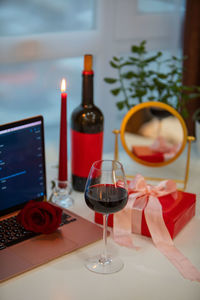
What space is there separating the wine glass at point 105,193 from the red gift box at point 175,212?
0.16 meters

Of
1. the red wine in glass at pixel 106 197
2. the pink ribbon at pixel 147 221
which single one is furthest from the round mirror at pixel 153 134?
the red wine in glass at pixel 106 197

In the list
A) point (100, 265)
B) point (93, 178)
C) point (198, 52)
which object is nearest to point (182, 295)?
point (100, 265)

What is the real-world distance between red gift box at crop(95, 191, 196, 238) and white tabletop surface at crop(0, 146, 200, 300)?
4 cm

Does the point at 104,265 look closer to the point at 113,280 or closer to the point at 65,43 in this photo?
the point at 113,280

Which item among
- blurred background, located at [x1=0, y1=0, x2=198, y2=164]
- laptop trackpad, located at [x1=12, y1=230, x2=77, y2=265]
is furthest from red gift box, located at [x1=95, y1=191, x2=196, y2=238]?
blurred background, located at [x1=0, y1=0, x2=198, y2=164]

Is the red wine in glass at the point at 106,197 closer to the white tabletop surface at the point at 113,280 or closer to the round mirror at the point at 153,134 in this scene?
the white tabletop surface at the point at 113,280

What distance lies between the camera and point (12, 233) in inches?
43.5

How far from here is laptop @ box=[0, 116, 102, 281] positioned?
3.38ft

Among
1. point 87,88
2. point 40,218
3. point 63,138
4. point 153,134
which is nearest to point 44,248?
point 40,218

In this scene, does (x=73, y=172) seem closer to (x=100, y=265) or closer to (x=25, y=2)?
(x=100, y=265)

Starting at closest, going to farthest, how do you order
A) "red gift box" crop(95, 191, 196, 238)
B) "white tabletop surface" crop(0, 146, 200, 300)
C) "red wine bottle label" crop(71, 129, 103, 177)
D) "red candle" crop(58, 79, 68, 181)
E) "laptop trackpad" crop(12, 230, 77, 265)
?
"white tabletop surface" crop(0, 146, 200, 300), "laptop trackpad" crop(12, 230, 77, 265), "red gift box" crop(95, 191, 196, 238), "red candle" crop(58, 79, 68, 181), "red wine bottle label" crop(71, 129, 103, 177)

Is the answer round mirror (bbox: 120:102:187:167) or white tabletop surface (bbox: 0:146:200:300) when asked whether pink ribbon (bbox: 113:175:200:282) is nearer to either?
white tabletop surface (bbox: 0:146:200:300)

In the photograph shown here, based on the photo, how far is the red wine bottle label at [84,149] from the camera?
1348mm

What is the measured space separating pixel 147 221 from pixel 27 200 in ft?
1.11
